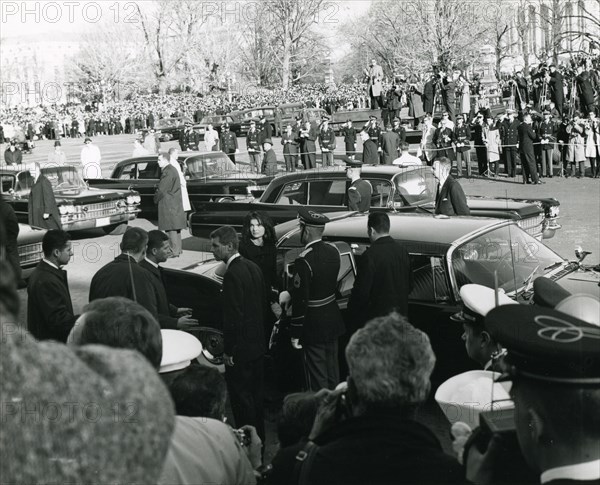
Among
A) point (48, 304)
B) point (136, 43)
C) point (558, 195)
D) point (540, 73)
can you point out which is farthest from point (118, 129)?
point (48, 304)

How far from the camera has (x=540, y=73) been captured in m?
27.8

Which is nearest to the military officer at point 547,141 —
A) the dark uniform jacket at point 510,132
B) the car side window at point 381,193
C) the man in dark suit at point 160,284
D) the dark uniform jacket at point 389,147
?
the dark uniform jacket at point 510,132

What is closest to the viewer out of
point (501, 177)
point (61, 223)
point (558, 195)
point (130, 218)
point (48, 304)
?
point (48, 304)

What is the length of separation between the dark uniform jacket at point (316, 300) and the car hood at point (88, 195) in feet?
32.9

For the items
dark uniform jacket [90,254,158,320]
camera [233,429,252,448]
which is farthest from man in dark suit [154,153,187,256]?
camera [233,429,252,448]

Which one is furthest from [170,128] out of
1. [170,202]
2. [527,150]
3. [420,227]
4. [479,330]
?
[479,330]

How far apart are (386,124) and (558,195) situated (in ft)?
47.7

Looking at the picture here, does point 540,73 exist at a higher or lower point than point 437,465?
higher

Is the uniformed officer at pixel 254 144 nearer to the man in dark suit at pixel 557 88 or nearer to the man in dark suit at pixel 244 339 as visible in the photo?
the man in dark suit at pixel 557 88

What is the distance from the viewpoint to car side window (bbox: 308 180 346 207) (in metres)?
12.3

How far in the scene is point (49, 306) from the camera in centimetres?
591

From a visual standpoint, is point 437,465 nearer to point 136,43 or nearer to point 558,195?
point 558,195

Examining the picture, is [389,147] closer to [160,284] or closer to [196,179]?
[196,179]

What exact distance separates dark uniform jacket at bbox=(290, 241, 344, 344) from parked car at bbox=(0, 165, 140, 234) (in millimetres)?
9660
